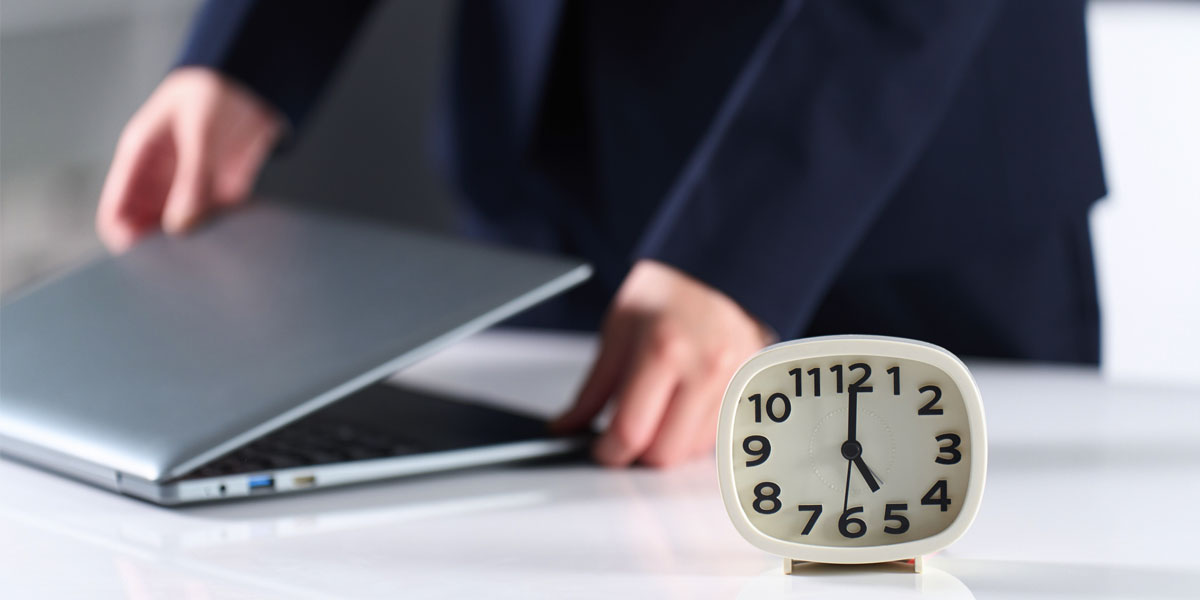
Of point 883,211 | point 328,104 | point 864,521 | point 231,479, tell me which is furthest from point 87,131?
point 864,521

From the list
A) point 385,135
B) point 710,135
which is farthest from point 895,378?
point 385,135

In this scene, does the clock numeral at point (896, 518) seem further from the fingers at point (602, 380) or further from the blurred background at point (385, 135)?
the blurred background at point (385, 135)

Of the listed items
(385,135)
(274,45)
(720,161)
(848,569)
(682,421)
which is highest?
(385,135)

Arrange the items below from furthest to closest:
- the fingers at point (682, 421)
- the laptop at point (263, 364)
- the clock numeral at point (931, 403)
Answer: the fingers at point (682, 421), the laptop at point (263, 364), the clock numeral at point (931, 403)

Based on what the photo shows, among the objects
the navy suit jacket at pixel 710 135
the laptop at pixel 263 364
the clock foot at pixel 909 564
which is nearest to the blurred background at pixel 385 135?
the navy suit jacket at pixel 710 135

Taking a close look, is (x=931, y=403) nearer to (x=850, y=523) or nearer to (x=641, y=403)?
(x=850, y=523)

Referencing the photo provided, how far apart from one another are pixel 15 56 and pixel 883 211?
5.24 feet

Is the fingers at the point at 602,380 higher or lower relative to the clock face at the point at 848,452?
higher

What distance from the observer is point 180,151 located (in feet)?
3.54

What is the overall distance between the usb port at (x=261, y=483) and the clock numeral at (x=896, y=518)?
0.32 meters

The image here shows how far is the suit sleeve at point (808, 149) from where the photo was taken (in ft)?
2.45

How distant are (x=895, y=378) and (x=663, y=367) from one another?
235 mm

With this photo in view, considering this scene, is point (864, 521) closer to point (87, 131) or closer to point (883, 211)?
point (883, 211)

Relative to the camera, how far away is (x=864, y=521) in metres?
0.48
